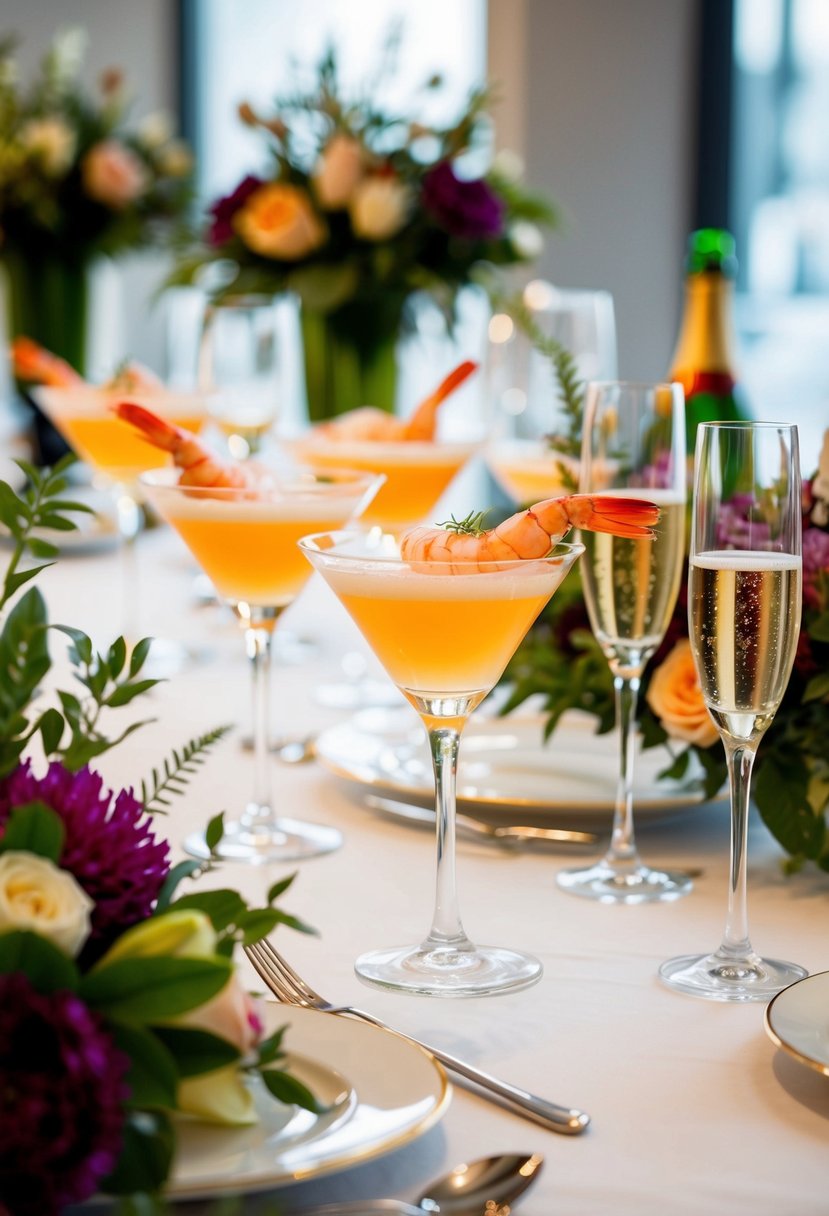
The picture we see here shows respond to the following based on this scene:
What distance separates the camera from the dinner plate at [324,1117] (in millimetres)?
709

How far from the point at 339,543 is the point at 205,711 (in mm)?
675

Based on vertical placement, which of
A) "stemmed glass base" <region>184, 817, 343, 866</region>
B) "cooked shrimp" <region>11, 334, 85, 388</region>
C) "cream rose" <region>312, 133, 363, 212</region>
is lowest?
"stemmed glass base" <region>184, 817, 343, 866</region>

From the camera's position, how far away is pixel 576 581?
157cm

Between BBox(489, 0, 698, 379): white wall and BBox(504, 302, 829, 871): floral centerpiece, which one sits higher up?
BBox(489, 0, 698, 379): white wall

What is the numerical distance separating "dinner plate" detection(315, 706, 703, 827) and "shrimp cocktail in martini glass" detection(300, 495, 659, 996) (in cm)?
25

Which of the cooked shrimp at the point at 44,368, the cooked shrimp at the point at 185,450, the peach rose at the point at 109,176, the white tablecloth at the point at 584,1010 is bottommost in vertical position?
the white tablecloth at the point at 584,1010

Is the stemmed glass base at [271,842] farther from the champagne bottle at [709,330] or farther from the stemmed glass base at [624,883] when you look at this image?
the champagne bottle at [709,330]

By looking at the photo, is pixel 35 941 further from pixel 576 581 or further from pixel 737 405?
pixel 737 405

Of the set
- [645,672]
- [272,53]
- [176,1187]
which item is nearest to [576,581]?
[645,672]

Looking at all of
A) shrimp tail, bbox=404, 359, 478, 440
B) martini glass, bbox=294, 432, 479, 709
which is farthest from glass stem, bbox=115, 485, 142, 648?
shrimp tail, bbox=404, 359, 478, 440

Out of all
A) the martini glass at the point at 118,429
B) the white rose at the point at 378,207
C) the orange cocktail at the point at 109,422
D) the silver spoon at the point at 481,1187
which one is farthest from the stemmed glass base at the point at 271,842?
the white rose at the point at 378,207

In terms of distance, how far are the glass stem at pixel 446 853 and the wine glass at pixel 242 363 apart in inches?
54.7

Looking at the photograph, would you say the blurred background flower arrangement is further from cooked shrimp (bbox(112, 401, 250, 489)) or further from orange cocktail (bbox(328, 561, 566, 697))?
orange cocktail (bbox(328, 561, 566, 697))

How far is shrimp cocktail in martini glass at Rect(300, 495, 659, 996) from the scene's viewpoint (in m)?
1.04
